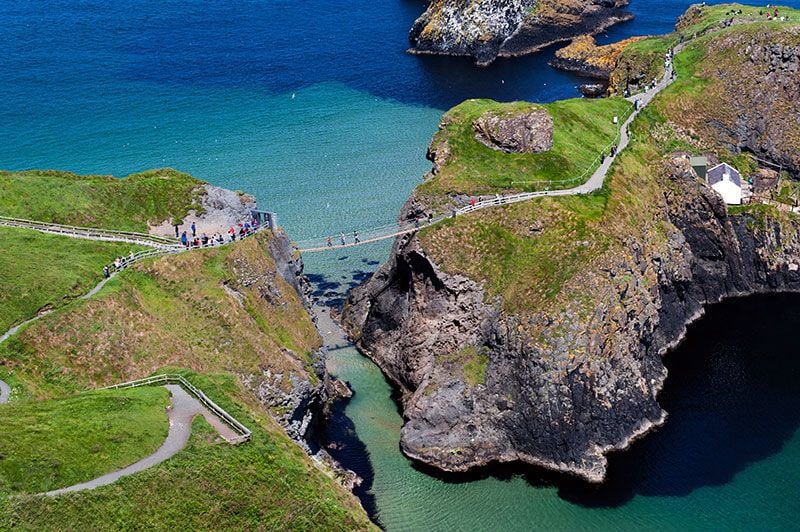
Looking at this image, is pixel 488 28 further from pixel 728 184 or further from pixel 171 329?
pixel 171 329

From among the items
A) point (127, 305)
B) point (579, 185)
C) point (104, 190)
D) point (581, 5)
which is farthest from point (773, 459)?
point (581, 5)

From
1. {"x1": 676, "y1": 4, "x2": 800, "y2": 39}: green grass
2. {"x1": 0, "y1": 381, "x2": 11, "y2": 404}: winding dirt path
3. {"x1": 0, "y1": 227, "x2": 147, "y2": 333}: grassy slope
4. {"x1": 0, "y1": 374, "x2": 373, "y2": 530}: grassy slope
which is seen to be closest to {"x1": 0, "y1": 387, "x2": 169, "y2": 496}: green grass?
{"x1": 0, "y1": 374, "x2": 373, "y2": 530}: grassy slope

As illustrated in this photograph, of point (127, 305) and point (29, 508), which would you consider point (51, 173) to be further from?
point (29, 508)

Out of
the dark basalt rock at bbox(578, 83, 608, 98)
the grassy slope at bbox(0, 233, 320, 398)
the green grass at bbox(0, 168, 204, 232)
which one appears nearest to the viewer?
the grassy slope at bbox(0, 233, 320, 398)

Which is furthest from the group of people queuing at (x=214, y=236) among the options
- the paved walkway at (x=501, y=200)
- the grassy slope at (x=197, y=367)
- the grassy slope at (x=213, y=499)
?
the grassy slope at (x=213, y=499)

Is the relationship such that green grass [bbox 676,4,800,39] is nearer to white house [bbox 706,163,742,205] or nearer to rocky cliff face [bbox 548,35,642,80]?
rocky cliff face [bbox 548,35,642,80]

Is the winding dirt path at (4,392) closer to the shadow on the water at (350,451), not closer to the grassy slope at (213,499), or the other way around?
the grassy slope at (213,499)
